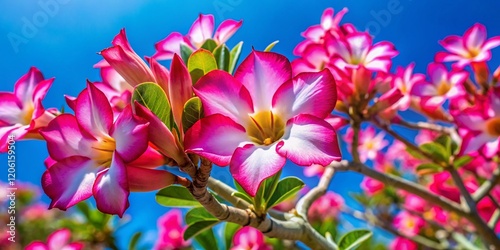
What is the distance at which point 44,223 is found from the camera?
266 cm

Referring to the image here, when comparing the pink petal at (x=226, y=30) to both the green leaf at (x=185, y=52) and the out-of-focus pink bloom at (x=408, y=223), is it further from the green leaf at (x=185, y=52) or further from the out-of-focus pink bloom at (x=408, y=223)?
the out-of-focus pink bloom at (x=408, y=223)

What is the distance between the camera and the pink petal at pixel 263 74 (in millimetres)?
527

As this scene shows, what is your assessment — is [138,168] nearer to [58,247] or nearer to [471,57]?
[58,247]

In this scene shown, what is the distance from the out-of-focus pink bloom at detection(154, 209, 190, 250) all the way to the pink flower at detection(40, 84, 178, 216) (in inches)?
42.8

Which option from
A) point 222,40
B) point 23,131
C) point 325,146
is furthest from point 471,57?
point 23,131

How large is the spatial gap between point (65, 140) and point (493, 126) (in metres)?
0.93

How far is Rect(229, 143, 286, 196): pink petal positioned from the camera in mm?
458

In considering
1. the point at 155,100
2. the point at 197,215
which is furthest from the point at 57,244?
the point at 155,100

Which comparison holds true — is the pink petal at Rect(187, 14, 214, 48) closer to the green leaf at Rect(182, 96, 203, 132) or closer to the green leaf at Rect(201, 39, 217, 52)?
the green leaf at Rect(201, 39, 217, 52)

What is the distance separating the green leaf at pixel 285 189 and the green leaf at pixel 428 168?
0.67 meters

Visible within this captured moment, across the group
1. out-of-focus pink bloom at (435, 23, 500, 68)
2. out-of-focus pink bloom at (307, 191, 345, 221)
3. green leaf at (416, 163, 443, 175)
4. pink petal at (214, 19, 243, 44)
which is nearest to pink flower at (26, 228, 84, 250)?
pink petal at (214, 19, 243, 44)

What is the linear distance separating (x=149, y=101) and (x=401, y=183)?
0.77m

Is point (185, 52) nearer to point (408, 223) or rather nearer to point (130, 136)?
point (130, 136)

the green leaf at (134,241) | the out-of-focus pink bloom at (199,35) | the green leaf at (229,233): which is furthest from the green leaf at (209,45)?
the green leaf at (134,241)
